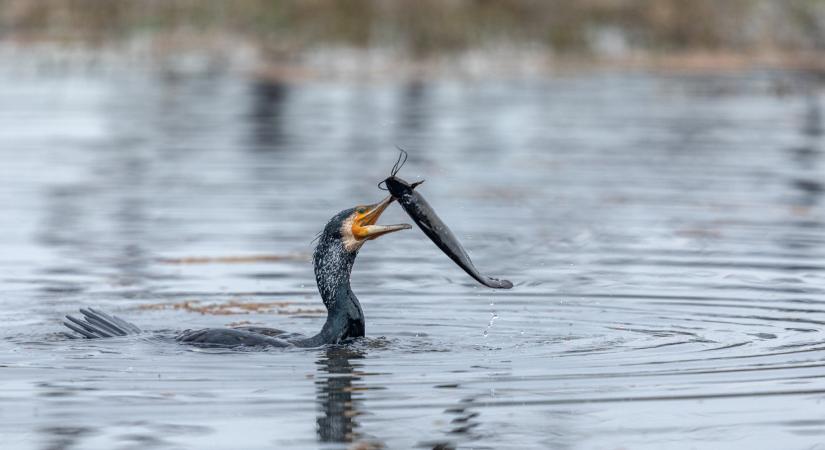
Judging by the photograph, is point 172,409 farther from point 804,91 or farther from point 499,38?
point 499,38

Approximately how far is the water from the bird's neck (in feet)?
0.44

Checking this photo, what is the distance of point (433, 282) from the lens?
1330 cm

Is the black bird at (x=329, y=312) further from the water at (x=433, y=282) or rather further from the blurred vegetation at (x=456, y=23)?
the blurred vegetation at (x=456, y=23)

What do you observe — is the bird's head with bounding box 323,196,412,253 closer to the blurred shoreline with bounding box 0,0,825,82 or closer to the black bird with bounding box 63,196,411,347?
the black bird with bounding box 63,196,411,347

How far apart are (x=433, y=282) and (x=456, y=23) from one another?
100ft

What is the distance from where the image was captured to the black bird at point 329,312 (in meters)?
10.1

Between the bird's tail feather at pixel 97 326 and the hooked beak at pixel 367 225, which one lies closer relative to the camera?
the hooked beak at pixel 367 225

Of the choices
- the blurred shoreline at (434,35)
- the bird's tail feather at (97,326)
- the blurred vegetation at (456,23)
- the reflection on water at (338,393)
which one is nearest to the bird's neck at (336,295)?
the reflection on water at (338,393)

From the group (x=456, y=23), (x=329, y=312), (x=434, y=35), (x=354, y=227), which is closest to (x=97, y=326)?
(x=329, y=312)

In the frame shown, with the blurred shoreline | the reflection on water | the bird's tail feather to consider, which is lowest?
the reflection on water

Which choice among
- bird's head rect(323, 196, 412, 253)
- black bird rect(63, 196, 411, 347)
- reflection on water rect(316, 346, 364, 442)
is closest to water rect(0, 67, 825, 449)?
reflection on water rect(316, 346, 364, 442)

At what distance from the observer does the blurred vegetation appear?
43656mm

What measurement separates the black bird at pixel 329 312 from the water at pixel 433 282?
0.13m

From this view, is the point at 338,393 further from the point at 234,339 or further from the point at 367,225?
the point at 367,225
